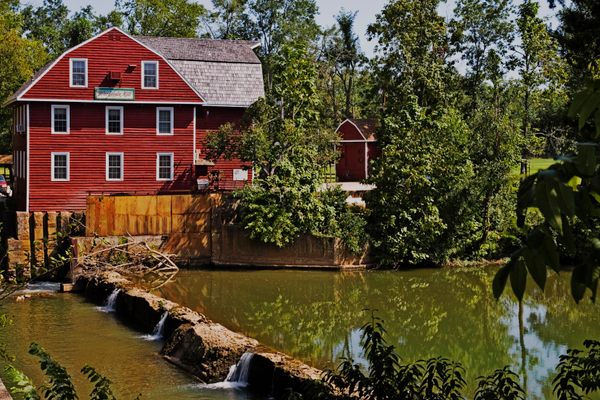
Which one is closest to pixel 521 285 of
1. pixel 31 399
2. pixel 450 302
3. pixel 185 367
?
pixel 31 399

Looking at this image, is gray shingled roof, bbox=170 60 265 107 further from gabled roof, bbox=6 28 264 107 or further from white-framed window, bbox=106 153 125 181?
white-framed window, bbox=106 153 125 181

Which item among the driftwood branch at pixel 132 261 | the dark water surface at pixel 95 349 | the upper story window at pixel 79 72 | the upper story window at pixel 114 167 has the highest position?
the upper story window at pixel 79 72

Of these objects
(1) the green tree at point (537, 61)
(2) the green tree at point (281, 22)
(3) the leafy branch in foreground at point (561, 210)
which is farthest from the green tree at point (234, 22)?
(3) the leafy branch in foreground at point (561, 210)

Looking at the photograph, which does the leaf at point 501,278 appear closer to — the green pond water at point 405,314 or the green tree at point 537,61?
the green pond water at point 405,314

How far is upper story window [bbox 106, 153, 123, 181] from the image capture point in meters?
35.7

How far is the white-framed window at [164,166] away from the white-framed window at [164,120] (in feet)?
3.56

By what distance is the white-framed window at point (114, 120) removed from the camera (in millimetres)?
35594

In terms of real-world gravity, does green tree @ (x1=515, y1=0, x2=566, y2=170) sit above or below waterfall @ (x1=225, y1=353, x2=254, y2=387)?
above

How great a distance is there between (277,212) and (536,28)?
22442 mm

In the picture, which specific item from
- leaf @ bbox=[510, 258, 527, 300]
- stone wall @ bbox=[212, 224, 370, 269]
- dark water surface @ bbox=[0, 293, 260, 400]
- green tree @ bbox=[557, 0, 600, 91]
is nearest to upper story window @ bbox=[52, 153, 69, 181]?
stone wall @ bbox=[212, 224, 370, 269]

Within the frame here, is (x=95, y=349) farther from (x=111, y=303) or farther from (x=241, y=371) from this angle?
(x=111, y=303)

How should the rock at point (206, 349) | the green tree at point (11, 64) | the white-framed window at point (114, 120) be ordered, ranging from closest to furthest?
the rock at point (206, 349) → the white-framed window at point (114, 120) → the green tree at point (11, 64)

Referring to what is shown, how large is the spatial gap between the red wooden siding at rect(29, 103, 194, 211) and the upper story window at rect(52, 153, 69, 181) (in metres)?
A: 0.19

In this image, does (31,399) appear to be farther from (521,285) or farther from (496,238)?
(496,238)
